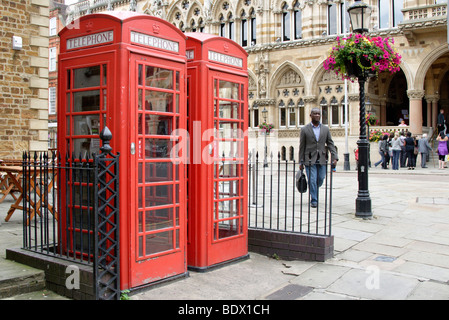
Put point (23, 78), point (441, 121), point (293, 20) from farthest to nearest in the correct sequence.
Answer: point (293, 20) → point (441, 121) → point (23, 78)

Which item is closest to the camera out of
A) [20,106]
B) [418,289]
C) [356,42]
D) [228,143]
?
[418,289]

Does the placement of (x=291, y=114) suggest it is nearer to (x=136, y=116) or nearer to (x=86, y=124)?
(x=86, y=124)

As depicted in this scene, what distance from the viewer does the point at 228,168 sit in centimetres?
568

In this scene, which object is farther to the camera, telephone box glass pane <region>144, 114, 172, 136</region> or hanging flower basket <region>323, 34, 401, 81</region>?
hanging flower basket <region>323, 34, 401, 81</region>

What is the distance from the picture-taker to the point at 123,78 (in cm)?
438

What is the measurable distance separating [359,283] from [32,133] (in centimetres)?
1131

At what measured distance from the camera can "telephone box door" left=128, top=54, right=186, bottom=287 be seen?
4.52m

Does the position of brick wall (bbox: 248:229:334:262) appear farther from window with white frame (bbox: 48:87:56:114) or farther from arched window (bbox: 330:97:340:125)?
window with white frame (bbox: 48:87:56:114)

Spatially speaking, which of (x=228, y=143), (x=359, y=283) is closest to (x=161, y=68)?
(x=228, y=143)

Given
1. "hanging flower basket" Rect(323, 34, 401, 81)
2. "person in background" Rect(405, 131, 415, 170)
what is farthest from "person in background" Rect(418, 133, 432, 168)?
"hanging flower basket" Rect(323, 34, 401, 81)

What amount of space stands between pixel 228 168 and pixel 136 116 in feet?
5.26

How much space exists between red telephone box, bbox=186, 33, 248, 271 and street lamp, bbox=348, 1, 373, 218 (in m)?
3.41

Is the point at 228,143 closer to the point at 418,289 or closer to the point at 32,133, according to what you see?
the point at 418,289

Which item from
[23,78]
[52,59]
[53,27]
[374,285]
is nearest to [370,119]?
→ [23,78]
